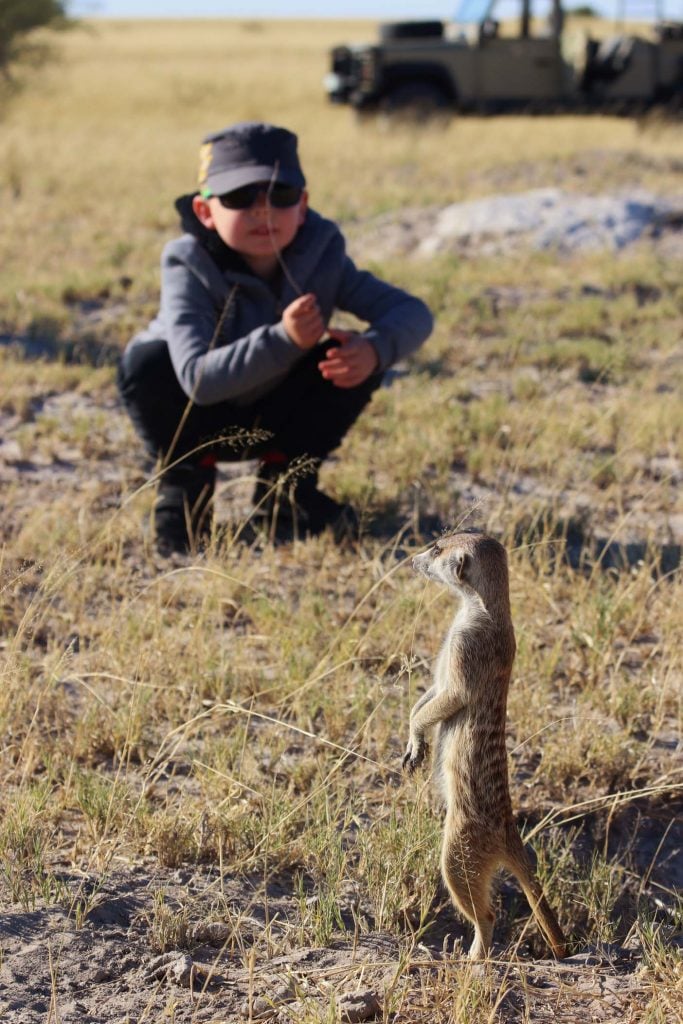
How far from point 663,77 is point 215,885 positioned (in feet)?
58.5

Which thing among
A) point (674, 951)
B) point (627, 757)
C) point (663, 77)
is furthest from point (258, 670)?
point (663, 77)

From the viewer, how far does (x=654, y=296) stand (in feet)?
26.5

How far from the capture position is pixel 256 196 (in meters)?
4.05

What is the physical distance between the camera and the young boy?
13.2 ft

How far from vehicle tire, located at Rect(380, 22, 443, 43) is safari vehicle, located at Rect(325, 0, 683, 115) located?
0.32m

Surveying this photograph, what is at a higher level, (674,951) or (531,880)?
(531,880)

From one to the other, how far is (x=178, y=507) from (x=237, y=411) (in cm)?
41

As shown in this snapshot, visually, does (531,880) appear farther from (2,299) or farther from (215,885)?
(2,299)

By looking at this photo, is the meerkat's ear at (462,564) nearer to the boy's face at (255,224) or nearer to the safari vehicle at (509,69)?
the boy's face at (255,224)

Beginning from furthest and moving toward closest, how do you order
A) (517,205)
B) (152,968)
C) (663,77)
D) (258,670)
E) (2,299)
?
(663,77)
(517,205)
(2,299)
(258,670)
(152,968)

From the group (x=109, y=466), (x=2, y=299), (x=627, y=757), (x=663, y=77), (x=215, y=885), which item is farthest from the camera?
(x=663, y=77)

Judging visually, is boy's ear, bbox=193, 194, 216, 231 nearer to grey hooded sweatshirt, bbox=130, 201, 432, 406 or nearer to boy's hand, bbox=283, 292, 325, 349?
grey hooded sweatshirt, bbox=130, 201, 432, 406

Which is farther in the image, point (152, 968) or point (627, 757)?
point (627, 757)

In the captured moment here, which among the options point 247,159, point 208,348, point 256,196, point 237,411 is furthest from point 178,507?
point 247,159
